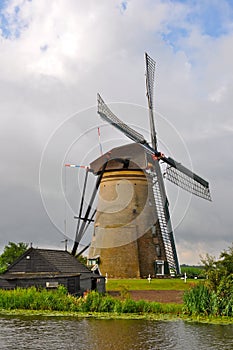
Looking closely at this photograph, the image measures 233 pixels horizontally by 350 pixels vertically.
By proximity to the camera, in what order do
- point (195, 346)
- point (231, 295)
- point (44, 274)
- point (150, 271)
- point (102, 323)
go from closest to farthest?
point (195, 346)
point (102, 323)
point (231, 295)
point (44, 274)
point (150, 271)

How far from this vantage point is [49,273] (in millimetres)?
23594

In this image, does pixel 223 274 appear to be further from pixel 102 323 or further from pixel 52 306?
pixel 52 306

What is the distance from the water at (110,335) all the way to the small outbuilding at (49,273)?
6.77 meters

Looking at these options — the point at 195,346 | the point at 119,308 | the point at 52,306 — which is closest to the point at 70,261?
the point at 52,306

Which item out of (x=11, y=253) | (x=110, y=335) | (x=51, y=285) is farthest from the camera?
(x=11, y=253)

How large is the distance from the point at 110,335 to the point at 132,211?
66.6ft

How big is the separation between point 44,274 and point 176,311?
8086mm

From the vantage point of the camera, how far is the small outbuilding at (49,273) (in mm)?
22969

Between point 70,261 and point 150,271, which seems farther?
point 150,271

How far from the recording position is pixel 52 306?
18812 millimetres

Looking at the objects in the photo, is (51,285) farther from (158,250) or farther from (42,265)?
(158,250)

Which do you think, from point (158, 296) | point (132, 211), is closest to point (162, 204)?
point (132, 211)

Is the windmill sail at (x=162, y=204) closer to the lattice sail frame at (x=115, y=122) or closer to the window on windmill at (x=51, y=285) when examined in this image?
the lattice sail frame at (x=115, y=122)

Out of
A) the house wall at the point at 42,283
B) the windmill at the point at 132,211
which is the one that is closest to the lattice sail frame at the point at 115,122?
the windmill at the point at 132,211
